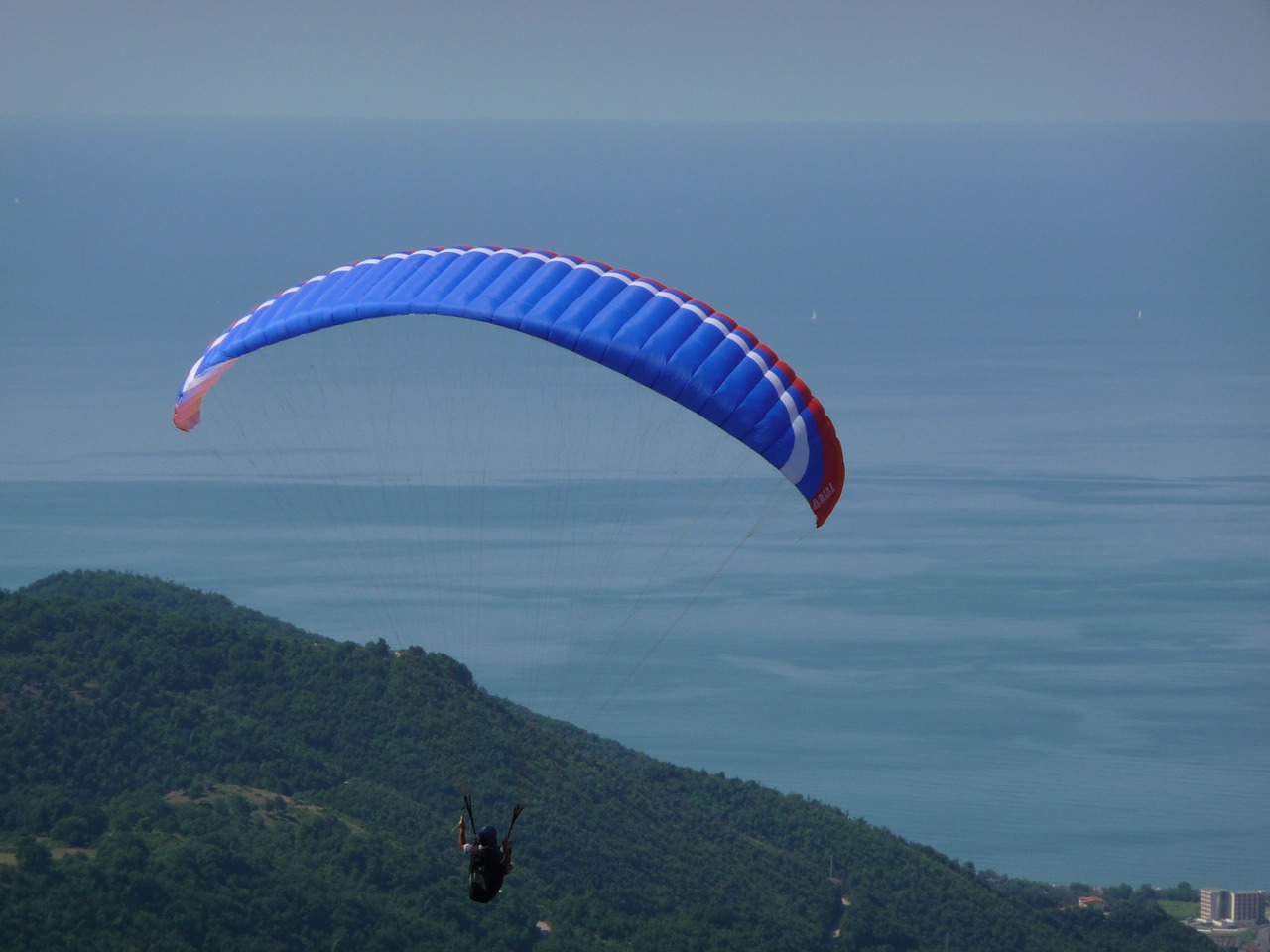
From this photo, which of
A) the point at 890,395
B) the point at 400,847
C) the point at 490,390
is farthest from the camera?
the point at 490,390

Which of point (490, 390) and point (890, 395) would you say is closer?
point (890, 395)

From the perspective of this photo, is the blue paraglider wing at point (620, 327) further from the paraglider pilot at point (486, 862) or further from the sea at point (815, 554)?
the sea at point (815, 554)

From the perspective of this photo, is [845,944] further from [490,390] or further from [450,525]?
[490,390]

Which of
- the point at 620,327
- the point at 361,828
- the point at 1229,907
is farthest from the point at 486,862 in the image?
the point at 1229,907

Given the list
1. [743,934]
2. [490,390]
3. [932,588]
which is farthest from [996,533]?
[743,934]

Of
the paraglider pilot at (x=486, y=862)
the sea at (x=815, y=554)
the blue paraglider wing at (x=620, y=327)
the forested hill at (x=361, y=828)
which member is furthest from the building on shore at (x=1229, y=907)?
the paraglider pilot at (x=486, y=862)

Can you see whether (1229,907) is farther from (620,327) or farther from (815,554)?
(815,554)
